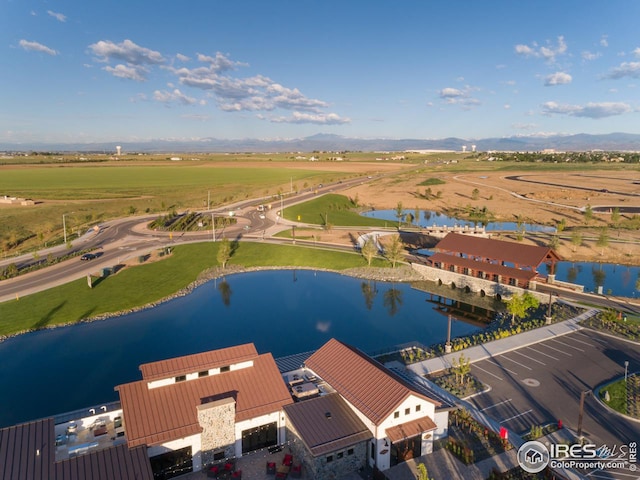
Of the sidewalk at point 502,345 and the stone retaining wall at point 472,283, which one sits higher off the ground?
the stone retaining wall at point 472,283

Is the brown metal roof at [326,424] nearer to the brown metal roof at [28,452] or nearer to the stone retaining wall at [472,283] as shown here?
the brown metal roof at [28,452]

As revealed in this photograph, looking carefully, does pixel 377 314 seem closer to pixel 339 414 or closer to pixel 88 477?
pixel 339 414

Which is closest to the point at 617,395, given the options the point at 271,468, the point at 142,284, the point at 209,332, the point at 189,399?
Answer: the point at 271,468

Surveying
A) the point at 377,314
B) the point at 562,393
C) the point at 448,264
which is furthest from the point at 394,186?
the point at 562,393

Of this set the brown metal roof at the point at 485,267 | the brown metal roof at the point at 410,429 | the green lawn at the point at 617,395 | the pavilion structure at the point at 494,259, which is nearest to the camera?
the brown metal roof at the point at 410,429

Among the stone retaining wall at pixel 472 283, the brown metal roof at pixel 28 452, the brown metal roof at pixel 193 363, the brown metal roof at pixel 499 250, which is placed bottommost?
the stone retaining wall at pixel 472 283

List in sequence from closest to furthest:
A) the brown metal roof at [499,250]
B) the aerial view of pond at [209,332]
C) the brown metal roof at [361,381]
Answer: the brown metal roof at [361,381]
the aerial view of pond at [209,332]
the brown metal roof at [499,250]

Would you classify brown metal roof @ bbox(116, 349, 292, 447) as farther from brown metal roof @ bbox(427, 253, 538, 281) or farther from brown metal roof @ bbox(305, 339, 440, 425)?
brown metal roof @ bbox(427, 253, 538, 281)

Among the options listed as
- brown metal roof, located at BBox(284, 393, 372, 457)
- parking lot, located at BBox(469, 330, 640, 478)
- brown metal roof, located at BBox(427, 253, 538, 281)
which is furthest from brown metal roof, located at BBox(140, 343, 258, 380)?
brown metal roof, located at BBox(427, 253, 538, 281)

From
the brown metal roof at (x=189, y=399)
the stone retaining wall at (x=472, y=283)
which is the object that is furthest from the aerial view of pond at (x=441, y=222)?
the brown metal roof at (x=189, y=399)
